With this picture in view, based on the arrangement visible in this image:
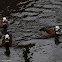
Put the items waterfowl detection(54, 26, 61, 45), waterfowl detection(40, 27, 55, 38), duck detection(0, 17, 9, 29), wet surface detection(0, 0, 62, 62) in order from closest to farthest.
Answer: wet surface detection(0, 0, 62, 62)
waterfowl detection(54, 26, 61, 45)
waterfowl detection(40, 27, 55, 38)
duck detection(0, 17, 9, 29)

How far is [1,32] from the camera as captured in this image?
844 inches

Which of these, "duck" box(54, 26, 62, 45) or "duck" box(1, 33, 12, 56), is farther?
"duck" box(54, 26, 62, 45)

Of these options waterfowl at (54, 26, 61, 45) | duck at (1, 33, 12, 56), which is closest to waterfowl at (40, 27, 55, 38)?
waterfowl at (54, 26, 61, 45)

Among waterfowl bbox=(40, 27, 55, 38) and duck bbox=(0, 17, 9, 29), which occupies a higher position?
duck bbox=(0, 17, 9, 29)

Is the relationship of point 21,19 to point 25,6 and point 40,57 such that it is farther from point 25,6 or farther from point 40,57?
point 40,57

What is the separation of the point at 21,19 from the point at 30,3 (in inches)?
162

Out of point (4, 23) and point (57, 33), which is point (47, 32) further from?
point (4, 23)

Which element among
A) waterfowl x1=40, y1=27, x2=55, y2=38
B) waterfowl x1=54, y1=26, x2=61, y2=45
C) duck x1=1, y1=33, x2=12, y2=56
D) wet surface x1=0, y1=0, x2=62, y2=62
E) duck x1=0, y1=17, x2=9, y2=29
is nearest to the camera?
wet surface x1=0, y1=0, x2=62, y2=62

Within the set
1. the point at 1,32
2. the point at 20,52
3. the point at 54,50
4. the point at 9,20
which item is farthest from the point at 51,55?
the point at 9,20

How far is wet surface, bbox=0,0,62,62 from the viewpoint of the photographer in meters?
18.2

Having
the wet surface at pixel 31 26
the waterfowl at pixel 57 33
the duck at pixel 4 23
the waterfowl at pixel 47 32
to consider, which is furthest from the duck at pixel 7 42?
the waterfowl at pixel 57 33

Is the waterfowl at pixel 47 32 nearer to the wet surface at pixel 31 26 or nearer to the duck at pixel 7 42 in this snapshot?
the wet surface at pixel 31 26

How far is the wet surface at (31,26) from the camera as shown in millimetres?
18156

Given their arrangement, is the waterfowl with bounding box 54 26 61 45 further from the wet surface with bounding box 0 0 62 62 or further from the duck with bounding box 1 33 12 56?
the duck with bounding box 1 33 12 56
